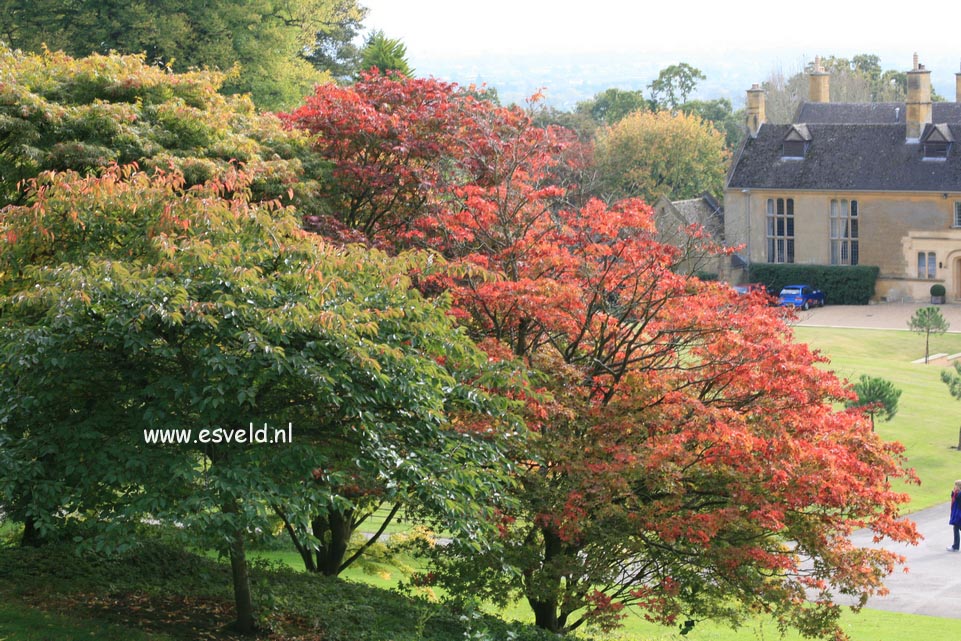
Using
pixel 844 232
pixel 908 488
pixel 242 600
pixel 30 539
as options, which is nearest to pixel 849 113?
pixel 844 232

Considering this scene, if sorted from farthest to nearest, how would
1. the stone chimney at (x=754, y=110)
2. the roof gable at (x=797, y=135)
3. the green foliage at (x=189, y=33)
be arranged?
the stone chimney at (x=754, y=110) < the roof gable at (x=797, y=135) < the green foliage at (x=189, y=33)

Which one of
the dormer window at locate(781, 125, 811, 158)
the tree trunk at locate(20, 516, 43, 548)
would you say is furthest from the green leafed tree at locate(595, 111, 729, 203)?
the tree trunk at locate(20, 516, 43, 548)

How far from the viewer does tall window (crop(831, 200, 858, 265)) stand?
62500mm

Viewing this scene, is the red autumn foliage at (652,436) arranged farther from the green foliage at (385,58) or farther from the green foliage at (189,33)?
the green foliage at (189,33)

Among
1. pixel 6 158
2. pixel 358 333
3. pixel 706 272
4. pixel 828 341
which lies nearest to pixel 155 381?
pixel 358 333

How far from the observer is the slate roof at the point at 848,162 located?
197 feet

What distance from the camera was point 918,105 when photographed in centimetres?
6116

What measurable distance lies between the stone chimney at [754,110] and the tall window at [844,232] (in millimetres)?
6776

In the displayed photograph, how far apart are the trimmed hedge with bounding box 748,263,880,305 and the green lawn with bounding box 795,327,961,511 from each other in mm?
10422

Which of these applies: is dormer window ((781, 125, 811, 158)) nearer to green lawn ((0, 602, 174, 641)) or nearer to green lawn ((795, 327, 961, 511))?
green lawn ((795, 327, 961, 511))

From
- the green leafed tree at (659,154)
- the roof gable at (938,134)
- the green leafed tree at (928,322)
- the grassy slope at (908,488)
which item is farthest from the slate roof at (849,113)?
the green leafed tree at (928,322)

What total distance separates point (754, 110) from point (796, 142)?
3.61 m

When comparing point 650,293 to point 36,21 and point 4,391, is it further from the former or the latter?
point 36,21

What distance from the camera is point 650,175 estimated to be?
7225 cm
